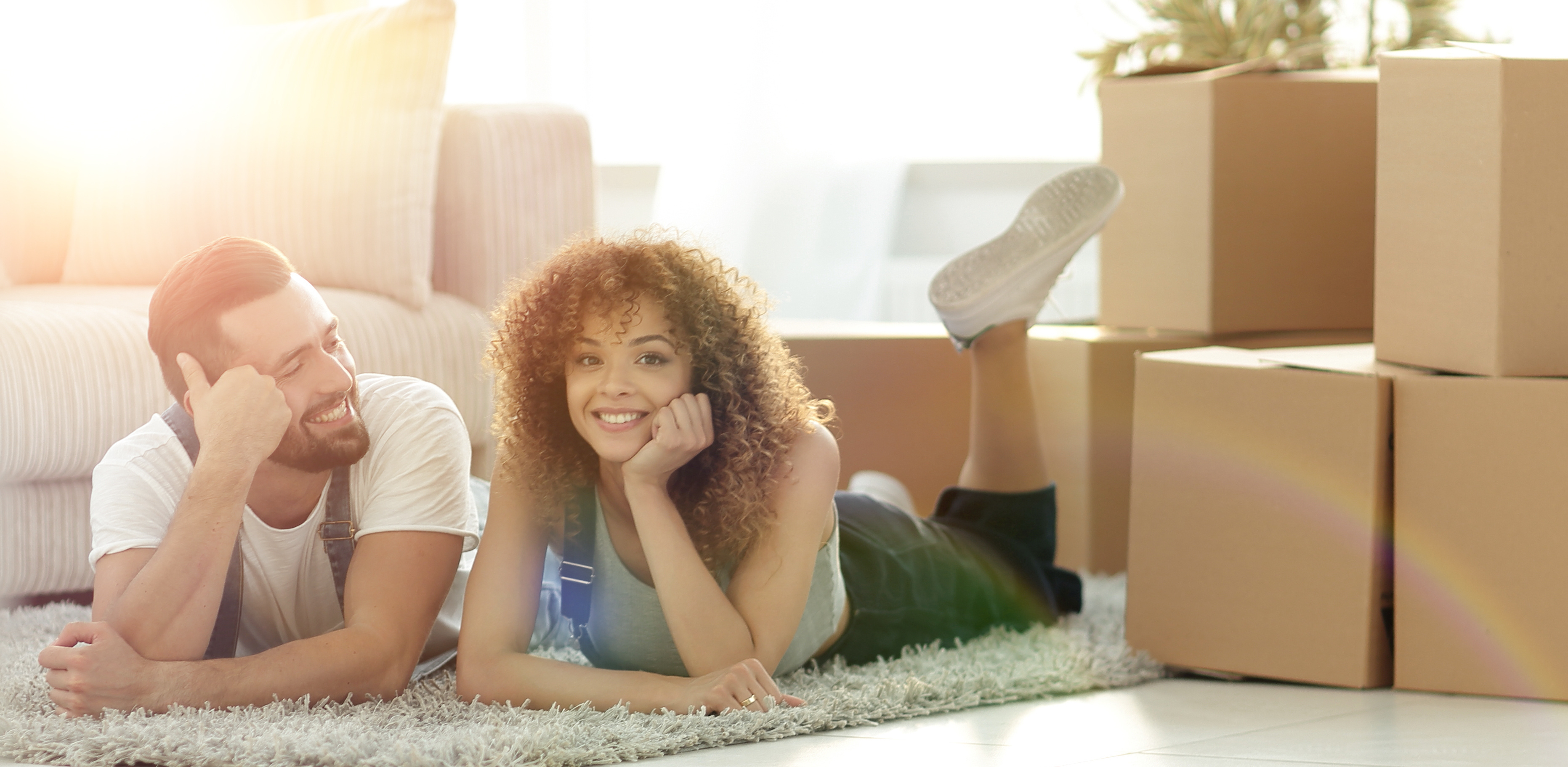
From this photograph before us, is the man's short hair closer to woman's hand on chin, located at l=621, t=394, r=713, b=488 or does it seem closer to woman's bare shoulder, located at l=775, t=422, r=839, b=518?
woman's hand on chin, located at l=621, t=394, r=713, b=488

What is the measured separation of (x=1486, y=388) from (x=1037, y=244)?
0.49 m

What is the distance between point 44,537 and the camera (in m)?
1.45

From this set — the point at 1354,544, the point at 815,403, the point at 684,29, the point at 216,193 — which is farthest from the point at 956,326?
the point at 684,29

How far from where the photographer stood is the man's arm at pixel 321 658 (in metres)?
1.04

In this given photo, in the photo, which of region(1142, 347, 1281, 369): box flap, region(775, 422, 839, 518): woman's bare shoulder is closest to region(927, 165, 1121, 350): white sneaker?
region(1142, 347, 1281, 369): box flap

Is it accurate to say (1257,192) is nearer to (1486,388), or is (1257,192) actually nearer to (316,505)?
(1486,388)

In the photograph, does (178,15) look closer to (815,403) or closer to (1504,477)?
(815,403)

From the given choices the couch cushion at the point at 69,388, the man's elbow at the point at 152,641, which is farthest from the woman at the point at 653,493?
the couch cushion at the point at 69,388

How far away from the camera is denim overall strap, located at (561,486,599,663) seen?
1231mm

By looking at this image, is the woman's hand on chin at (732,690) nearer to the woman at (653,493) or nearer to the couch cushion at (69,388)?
the woman at (653,493)

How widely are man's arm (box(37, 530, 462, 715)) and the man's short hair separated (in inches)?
7.5

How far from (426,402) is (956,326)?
25.3 inches

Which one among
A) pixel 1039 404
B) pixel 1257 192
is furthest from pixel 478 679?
pixel 1257 192

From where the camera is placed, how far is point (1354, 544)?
1.30 metres
